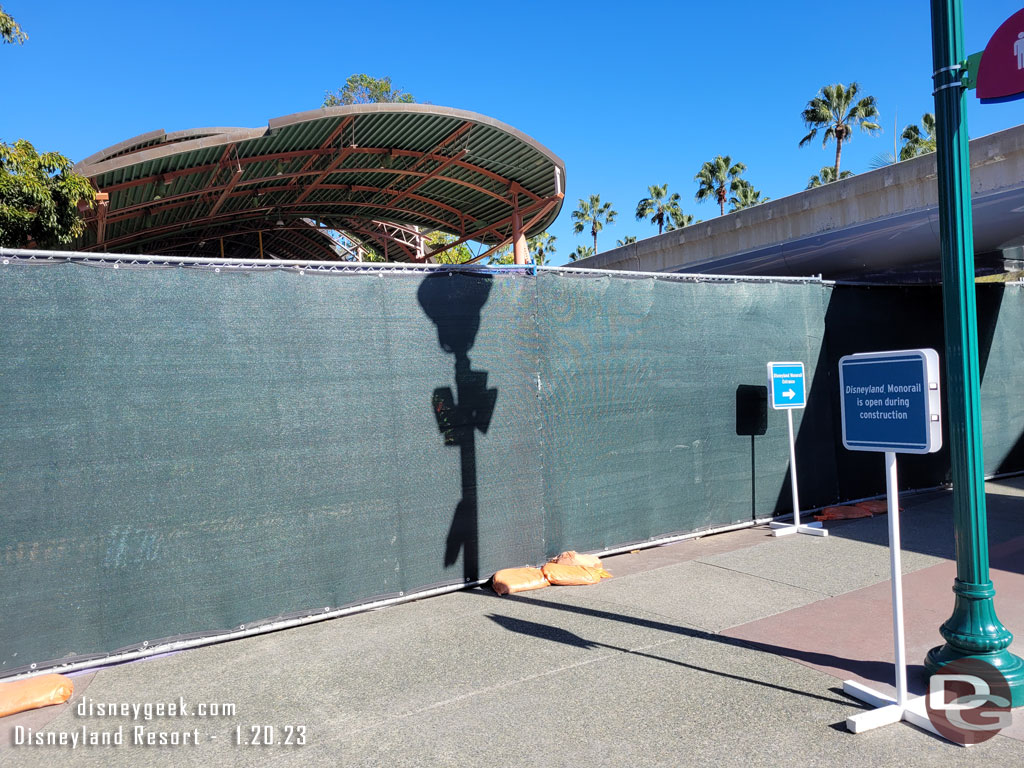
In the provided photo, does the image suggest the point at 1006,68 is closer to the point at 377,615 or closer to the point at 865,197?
the point at 377,615

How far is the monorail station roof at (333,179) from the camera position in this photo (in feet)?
39.2

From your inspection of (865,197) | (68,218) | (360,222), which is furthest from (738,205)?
(68,218)

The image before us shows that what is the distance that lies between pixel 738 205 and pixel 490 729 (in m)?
51.5

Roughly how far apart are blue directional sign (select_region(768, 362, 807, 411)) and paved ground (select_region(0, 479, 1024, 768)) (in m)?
2.11

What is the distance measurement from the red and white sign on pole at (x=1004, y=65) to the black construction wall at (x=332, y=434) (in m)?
3.82

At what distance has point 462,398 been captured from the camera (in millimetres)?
6496

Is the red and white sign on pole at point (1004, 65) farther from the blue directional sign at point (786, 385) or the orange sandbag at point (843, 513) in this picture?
the orange sandbag at point (843, 513)

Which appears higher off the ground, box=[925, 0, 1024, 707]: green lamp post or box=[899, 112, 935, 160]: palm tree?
box=[899, 112, 935, 160]: palm tree

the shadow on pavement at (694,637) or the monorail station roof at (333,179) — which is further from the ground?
the monorail station roof at (333,179)

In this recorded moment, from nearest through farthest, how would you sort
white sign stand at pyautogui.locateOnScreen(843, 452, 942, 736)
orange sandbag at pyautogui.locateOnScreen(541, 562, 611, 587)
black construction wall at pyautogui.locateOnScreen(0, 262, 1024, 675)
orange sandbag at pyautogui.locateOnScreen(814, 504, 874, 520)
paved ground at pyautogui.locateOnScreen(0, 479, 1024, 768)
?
paved ground at pyautogui.locateOnScreen(0, 479, 1024, 768), white sign stand at pyautogui.locateOnScreen(843, 452, 942, 736), black construction wall at pyautogui.locateOnScreen(0, 262, 1024, 675), orange sandbag at pyautogui.locateOnScreen(541, 562, 611, 587), orange sandbag at pyautogui.locateOnScreen(814, 504, 874, 520)

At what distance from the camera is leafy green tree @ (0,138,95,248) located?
10695 mm

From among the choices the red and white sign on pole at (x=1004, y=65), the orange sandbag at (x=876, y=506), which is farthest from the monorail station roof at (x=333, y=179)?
the red and white sign on pole at (x=1004, y=65)

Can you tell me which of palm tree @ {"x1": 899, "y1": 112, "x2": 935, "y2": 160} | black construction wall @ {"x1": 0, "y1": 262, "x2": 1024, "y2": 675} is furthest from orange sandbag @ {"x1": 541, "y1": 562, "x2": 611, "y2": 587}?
palm tree @ {"x1": 899, "y1": 112, "x2": 935, "y2": 160}

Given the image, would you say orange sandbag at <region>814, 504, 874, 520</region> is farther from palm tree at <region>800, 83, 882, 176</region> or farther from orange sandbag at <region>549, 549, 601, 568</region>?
palm tree at <region>800, 83, 882, 176</region>
